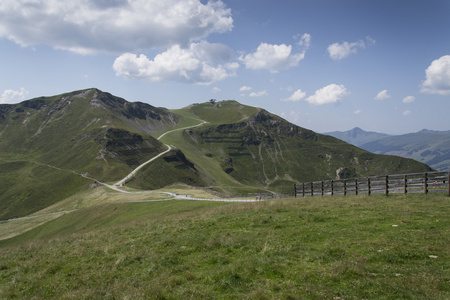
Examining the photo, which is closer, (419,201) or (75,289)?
(75,289)

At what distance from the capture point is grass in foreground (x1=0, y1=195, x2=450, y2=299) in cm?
934

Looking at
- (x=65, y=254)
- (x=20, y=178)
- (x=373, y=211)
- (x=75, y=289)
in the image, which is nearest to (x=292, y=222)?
(x=373, y=211)

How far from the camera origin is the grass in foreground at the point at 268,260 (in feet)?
30.7

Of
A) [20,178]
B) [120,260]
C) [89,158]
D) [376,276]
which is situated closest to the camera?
[376,276]

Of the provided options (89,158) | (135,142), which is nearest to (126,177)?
(89,158)

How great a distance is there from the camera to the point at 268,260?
12086 millimetres

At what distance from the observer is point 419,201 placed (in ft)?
70.1

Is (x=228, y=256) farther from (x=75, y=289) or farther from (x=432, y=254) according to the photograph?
(x=432, y=254)

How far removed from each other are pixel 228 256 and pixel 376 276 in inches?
254

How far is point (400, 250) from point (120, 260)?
13128 millimetres

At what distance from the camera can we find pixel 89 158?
157 meters

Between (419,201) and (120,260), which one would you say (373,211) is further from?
(120,260)

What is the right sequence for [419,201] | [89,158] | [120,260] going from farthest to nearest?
[89,158], [419,201], [120,260]

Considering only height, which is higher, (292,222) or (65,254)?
(292,222)
